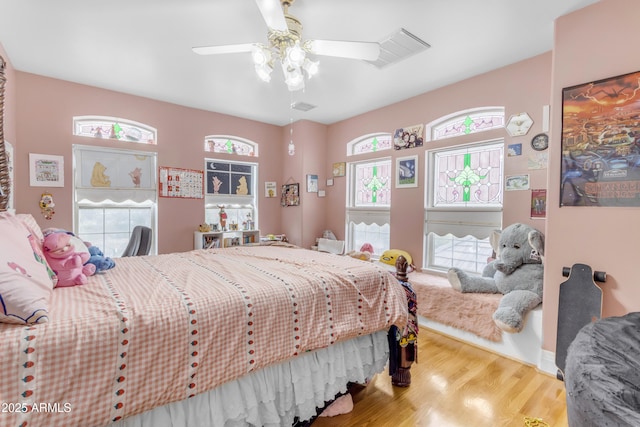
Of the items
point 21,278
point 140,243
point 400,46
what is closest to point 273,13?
point 400,46

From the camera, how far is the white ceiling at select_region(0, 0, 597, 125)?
205cm

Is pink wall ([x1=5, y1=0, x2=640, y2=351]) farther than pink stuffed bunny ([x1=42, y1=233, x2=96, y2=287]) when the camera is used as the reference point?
Yes

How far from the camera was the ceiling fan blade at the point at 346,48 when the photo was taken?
1.84m

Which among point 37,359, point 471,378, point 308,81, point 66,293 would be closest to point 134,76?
point 308,81

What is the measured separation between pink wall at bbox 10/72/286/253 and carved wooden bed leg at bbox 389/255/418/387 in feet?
10.7

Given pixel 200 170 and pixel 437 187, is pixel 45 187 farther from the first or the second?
pixel 437 187

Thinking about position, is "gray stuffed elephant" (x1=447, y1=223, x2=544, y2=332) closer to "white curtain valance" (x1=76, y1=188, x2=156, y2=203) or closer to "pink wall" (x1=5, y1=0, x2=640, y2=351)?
"pink wall" (x1=5, y1=0, x2=640, y2=351)

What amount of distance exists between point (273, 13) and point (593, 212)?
2.42 metres

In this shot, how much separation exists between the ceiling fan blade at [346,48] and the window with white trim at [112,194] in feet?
9.78

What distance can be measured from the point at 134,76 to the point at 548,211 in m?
4.17

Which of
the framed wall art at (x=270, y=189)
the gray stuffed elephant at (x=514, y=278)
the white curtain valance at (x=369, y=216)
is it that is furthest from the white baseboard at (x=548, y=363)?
the framed wall art at (x=270, y=189)

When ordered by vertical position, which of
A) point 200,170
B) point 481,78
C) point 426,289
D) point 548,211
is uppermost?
point 481,78

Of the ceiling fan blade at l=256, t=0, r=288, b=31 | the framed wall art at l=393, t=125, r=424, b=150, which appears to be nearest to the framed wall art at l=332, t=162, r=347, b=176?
the framed wall art at l=393, t=125, r=424, b=150

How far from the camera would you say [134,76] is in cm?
314
